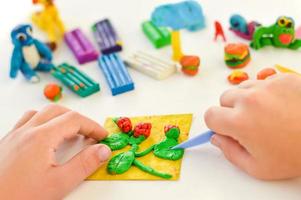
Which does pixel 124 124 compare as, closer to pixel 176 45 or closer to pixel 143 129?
pixel 143 129

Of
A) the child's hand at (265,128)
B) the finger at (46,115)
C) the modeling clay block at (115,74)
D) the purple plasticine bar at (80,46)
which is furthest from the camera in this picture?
the purple plasticine bar at (80,46)

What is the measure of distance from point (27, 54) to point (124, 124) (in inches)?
11.5

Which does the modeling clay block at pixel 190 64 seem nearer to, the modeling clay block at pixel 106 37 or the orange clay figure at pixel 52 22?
the modeling clay block at pixel 106 37

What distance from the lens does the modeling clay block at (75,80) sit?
29.7 inches

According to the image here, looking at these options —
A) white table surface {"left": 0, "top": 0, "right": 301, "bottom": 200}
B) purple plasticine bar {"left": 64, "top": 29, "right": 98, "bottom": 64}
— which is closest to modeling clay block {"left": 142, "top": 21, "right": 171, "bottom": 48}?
white table surface {"left": 0, "top": 0, "right": 301, "bottom": 200}

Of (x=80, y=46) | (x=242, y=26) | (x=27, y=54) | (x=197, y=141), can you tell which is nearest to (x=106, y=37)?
(x=80, y=46)

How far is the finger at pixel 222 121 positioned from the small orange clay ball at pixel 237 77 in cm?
17

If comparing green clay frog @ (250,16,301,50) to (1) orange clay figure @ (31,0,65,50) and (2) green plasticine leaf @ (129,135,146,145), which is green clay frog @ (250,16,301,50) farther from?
(1) orange clay figure @ (31,0,65,50)

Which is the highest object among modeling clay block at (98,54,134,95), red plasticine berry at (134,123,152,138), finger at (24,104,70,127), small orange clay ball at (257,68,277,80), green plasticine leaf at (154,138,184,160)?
finger at (24,104,70,127)

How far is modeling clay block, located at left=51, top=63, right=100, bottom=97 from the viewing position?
75 cm

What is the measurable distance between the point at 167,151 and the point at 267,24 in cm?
40

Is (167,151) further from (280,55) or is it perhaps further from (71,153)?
(280,55)

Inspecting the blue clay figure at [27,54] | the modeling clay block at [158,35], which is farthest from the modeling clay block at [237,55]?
the blue clay figure at [27,54]

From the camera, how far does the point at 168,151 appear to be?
0.59 metres
